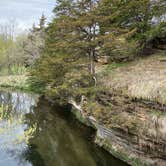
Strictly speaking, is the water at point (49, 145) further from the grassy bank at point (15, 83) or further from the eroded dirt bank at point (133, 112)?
the grassy bank at point (15, 83)

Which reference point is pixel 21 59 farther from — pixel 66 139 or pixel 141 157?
pixel 141 157

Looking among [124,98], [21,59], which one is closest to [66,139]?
[124,98]

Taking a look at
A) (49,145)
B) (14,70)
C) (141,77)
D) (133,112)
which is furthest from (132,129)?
(14,70)

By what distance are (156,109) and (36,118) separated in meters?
11.2

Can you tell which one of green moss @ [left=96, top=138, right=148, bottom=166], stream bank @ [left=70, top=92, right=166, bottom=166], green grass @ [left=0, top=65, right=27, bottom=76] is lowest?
green moss @ [left=96, top=138, right=148, bottom=166]

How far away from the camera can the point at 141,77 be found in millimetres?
12219

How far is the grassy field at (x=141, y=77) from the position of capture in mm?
10500

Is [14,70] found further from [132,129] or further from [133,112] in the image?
[132,129]

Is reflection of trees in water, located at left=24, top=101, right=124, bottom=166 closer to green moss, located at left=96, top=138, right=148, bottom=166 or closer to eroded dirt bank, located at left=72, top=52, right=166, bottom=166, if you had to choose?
green moss, located at left=96, top=138, right=148, bottom=166

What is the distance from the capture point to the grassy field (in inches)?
413

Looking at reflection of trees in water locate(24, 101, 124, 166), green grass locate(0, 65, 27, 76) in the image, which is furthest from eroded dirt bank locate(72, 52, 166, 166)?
green grass locate(0, 65, 27, 76)

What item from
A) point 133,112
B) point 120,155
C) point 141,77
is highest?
point 141,77

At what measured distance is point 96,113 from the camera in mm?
12750

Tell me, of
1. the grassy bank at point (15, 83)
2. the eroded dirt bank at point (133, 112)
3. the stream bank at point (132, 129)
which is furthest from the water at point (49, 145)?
the grassy bank at point (15, 83)
